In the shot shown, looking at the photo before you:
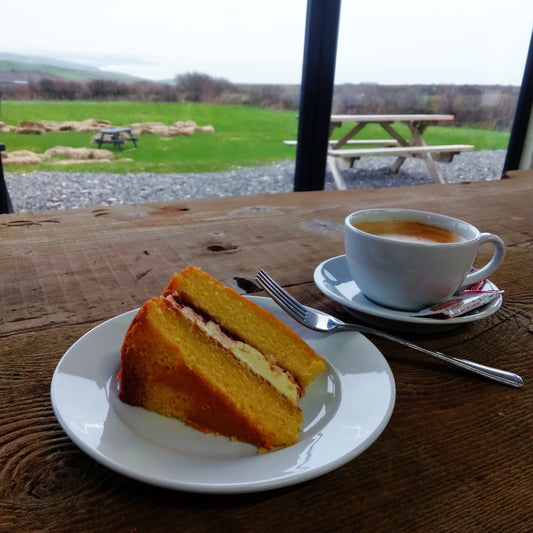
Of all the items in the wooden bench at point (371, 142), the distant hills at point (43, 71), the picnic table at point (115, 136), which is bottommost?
the wooden bench at point (371, 142)

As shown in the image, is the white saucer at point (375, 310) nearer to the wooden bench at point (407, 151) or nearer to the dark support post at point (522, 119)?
the wooden bench at point (407, 151)

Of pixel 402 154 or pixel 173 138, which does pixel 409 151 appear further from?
pixel 173 138

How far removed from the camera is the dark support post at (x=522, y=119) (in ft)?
11.5

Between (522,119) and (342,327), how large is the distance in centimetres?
376

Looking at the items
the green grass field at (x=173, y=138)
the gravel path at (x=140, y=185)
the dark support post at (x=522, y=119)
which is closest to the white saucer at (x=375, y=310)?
the gravel path at (x=140, y=185)

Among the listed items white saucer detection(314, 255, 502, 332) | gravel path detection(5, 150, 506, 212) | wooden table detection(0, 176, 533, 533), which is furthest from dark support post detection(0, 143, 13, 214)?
white saucer detection(314, 255, 502, 332)

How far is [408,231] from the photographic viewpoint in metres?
0.67

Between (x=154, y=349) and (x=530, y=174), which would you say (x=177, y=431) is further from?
(x=530, y=174)

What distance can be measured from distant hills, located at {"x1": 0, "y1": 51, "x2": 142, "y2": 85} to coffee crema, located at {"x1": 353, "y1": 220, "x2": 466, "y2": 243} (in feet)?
7.64

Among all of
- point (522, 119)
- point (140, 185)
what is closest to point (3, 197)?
point (140, 185)

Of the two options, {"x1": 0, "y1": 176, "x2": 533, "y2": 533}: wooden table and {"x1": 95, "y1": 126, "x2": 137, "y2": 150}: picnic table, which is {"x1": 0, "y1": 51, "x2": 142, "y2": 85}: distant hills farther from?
{"x1": 0, "y1": 176, "x2": 533, "y2": 533}: wooden table

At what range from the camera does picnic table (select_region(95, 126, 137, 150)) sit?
2.73 metres

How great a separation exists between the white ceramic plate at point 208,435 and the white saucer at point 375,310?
0.30 feet

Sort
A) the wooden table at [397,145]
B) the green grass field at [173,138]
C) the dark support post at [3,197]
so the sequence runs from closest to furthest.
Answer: the dark support post at [3,197]
the green grass field at [173,138]
the wooden table at [397,145]
